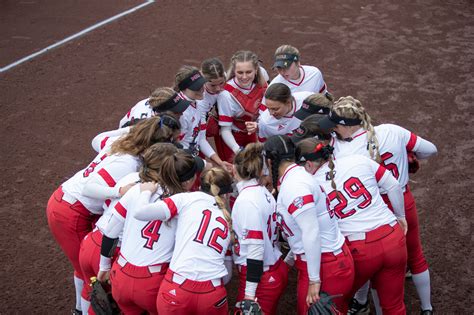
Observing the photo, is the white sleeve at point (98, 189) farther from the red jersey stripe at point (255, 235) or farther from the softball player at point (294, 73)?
the softball player at point (294, 73)

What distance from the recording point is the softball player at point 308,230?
12.3 feet

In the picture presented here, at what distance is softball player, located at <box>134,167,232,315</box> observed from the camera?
3688mm

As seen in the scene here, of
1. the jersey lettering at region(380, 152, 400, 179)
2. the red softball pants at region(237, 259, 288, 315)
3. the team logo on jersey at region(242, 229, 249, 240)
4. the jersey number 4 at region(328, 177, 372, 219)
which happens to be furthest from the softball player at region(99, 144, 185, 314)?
the jersey lettering at region(380, 152, 400, 179)

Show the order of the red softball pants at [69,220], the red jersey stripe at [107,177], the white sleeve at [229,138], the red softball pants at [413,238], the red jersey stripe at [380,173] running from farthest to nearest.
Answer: the white sleeve at [229,138] → the red softball pants at [413,238] → the red softball pants at [69,220] → the red jersey stripe at [107,177] → the red jersey stripe at [380,173]

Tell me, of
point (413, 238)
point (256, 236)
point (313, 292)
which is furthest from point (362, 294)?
point (256, 236)

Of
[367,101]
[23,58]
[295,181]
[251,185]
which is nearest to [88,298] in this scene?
[251,185]

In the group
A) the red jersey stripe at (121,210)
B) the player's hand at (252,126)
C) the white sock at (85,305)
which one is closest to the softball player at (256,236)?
the red jersey stripe at (121,210)

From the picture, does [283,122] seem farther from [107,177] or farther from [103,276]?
[103,276]

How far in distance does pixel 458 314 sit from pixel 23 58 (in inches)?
326

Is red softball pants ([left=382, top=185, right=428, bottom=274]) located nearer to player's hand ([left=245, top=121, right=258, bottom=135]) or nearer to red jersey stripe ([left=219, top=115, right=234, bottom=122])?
player's hand ([left=245, top=121, right=258, bottom=135])

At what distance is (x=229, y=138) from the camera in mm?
5746

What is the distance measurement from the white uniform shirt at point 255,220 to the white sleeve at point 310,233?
0.24m

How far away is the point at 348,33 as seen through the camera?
1073 centimetres

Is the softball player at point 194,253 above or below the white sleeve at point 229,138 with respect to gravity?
above
